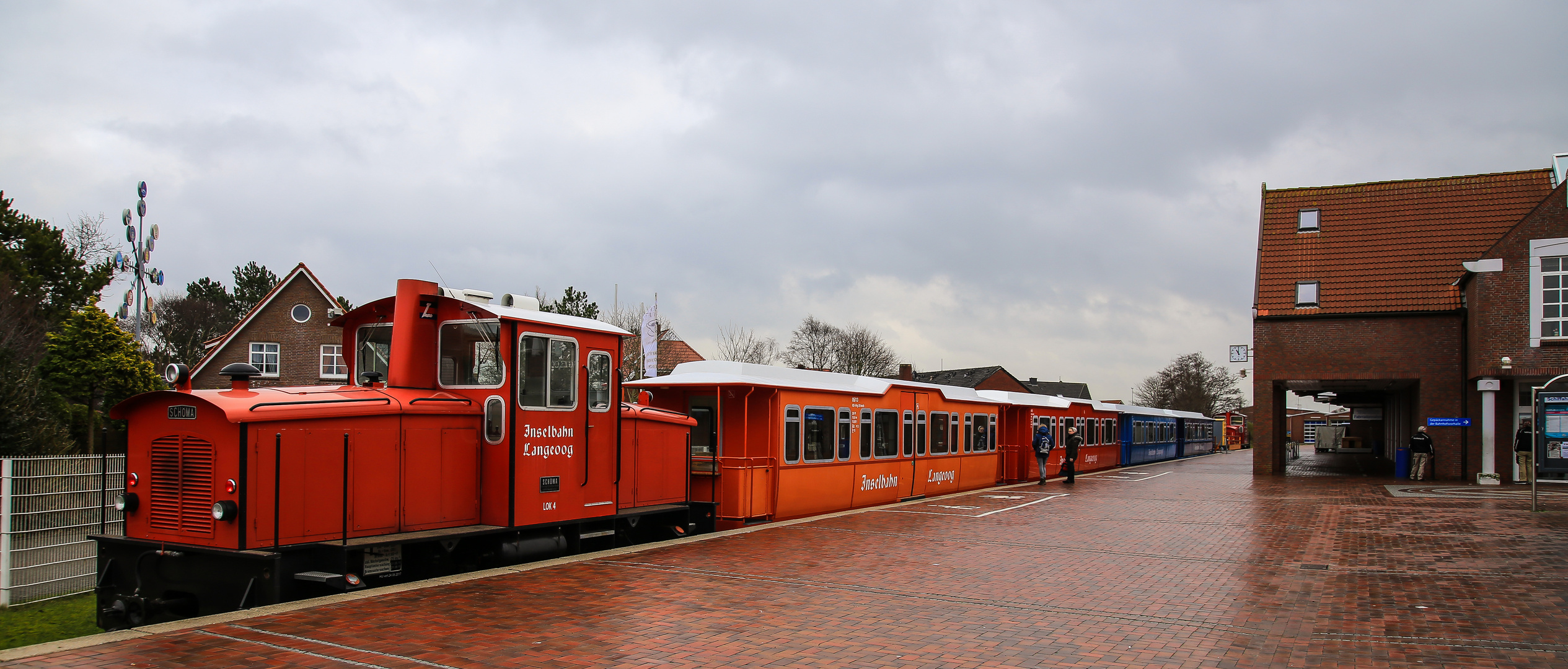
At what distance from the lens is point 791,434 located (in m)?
15.0

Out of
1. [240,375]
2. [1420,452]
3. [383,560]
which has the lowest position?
[1420,452]

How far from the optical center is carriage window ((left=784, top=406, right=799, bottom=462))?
48.4 feet

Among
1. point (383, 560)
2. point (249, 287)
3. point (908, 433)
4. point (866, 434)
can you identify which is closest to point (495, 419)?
point (383, 560)

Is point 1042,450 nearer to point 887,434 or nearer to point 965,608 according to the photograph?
point 887,434

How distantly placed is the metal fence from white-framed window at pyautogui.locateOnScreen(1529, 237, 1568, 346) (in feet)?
95.0

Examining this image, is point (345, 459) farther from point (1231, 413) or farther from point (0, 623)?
point (1231, 413)

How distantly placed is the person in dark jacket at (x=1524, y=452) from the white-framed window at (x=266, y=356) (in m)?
43.0

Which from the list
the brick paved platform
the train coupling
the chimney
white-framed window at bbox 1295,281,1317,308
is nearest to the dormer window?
white-framed window at bbox 1295,281,1317,308

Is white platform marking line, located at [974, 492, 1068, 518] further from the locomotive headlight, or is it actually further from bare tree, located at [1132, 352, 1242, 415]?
bare tree, located at [1132, 352, 1242, 415]

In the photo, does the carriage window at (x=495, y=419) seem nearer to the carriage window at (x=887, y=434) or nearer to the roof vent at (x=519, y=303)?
the roof vent at (x=519, y=303)

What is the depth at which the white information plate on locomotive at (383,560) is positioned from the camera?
820 cm

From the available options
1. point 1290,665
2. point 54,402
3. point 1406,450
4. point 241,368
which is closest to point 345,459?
point 241,368

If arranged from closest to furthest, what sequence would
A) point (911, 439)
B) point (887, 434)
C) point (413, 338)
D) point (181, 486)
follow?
point (181, 486) → point (413, 338) → point (887, 434) → point (911, 439)

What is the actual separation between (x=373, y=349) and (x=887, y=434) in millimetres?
10825
